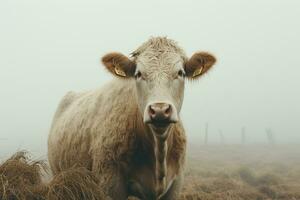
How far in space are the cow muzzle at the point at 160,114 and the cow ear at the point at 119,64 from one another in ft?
3.90

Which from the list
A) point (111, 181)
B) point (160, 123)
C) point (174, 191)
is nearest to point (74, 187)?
point (111, 181)

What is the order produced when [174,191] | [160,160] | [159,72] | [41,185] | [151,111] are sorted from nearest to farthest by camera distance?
[151,111], [159,72], [41,185], [160,160], [174,191]

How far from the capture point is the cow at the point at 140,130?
15.0ft

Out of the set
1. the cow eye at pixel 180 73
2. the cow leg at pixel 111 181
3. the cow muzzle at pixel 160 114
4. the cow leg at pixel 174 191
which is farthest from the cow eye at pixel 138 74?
the cow leg at pixel 174 191

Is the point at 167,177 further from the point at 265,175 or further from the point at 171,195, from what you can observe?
the point at 265,175

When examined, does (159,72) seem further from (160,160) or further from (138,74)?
(160,160)

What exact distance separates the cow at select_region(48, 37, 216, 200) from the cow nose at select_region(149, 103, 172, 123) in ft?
0.64

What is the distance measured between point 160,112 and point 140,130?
1346 mm

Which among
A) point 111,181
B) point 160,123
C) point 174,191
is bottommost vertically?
point 174,191

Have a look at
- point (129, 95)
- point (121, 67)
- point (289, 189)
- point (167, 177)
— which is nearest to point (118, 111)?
point (129, 95)

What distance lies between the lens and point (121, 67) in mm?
5070

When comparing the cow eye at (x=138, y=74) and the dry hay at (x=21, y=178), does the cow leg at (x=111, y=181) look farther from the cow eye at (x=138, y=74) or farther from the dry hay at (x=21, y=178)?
the cow eye at (x=138, y=74)

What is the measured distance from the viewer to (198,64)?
506 cm

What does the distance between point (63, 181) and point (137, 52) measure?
1872mm
